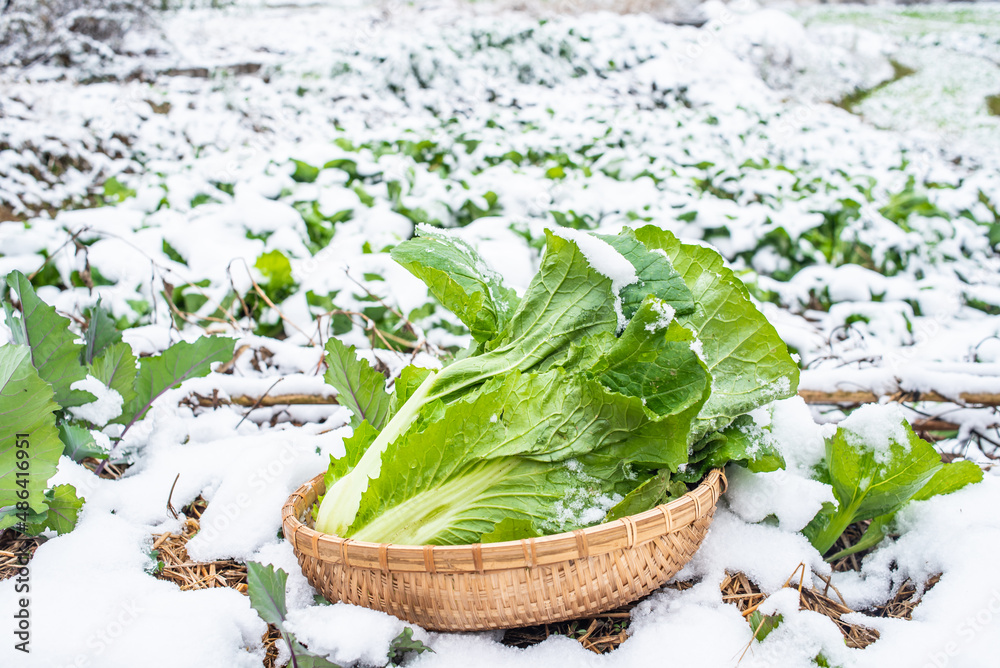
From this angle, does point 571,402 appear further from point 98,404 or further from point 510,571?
point 98,404

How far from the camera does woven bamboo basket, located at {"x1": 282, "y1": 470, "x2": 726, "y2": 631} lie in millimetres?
1152

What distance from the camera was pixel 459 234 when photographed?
3207 millimetres

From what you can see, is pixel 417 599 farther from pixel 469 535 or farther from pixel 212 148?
pixel 212 148

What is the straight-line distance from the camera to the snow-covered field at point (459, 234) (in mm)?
1307

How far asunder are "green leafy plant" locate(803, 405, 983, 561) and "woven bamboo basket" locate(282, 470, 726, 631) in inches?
19.2

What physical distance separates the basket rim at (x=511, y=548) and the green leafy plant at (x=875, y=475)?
0.53 metres

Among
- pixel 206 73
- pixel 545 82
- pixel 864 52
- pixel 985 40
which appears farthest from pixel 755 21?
pixel 206 73

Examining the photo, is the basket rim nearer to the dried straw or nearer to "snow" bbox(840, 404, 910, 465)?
the dried straw

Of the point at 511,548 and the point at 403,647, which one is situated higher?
the point at 511,548

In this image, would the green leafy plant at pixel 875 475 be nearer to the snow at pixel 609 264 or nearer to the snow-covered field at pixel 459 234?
the snow-covered field at pixel 459 234

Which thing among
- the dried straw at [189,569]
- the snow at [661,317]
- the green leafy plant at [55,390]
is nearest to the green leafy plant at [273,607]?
the dried straw at [189,569]

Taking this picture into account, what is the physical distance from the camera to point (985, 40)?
12.0 meters

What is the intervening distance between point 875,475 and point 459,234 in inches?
86.6

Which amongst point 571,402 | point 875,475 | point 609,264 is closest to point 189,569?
point 571,402
